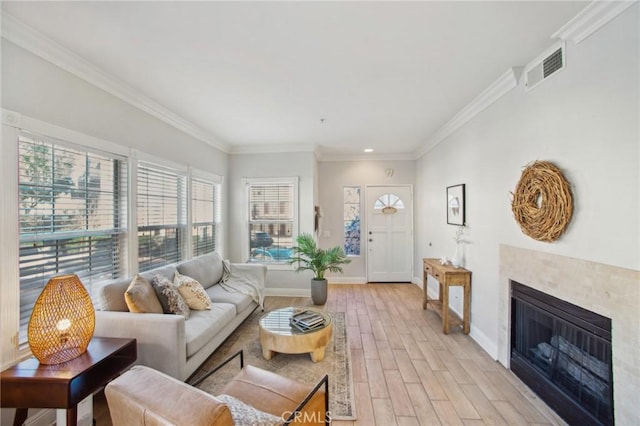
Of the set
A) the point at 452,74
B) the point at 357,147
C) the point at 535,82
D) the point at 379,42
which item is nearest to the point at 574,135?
the point at 535,82

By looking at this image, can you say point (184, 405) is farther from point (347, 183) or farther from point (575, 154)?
point (347, 183)

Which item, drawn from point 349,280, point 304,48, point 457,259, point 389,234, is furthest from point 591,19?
point 349,280

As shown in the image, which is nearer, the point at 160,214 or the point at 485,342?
the point at 485,342

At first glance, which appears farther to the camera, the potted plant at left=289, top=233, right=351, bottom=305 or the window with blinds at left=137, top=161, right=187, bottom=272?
the potted plant at left=289, top=233, right=351, bottom=305

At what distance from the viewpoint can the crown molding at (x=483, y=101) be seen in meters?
2.34

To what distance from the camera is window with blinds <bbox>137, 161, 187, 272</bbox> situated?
114 inches

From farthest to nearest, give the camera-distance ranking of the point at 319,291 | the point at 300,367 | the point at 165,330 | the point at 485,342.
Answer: the point at 319,291
the point at 485,342
the point at 300,367
the point at 165,330

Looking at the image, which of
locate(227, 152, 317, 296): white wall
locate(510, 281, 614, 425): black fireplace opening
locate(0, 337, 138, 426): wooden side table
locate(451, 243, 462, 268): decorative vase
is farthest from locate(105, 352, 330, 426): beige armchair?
locate(227, 152, 317, 296): white wall

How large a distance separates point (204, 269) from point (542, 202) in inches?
138

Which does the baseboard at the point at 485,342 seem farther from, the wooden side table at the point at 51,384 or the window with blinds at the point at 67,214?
the window with blinds at the point at 67,214

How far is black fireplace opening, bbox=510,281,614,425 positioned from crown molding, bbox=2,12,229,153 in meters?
4.03

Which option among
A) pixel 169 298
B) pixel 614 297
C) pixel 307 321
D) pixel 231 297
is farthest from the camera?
pixel 231 297

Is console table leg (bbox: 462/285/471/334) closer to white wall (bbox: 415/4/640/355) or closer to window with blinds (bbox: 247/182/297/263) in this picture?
white wall (bbox: 415/4/640/355)

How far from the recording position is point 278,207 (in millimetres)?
4797
